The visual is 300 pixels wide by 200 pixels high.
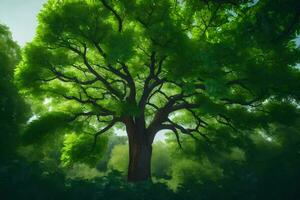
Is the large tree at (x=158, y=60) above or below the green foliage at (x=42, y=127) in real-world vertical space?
above

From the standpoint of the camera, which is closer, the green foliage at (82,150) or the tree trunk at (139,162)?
the tree trunk at (139,162)

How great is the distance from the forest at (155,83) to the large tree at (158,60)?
0.05 metres

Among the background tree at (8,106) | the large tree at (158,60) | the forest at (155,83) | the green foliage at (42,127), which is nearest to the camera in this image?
the forest at (155,83)

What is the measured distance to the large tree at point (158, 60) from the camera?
36.3 ft

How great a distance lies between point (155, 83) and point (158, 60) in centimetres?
153

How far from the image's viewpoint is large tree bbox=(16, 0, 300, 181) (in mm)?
11078

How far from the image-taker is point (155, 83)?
1491 centimetres

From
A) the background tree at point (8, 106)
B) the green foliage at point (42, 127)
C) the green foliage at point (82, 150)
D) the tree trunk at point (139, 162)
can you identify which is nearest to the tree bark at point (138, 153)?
the tree trunk at point (139, 162)

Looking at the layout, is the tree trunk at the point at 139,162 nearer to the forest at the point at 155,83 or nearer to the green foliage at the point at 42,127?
the forest at the point at 155,83

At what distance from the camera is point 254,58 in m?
13.0

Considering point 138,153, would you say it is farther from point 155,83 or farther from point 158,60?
point 158,60

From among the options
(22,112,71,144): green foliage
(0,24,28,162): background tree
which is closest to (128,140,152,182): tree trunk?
(22,112,71,144): green foliage

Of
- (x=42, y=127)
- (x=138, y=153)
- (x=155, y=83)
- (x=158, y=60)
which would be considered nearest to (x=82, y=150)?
(x=42, y=127)

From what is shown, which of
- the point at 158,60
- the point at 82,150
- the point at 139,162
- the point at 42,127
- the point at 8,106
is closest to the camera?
the point at 158,60
